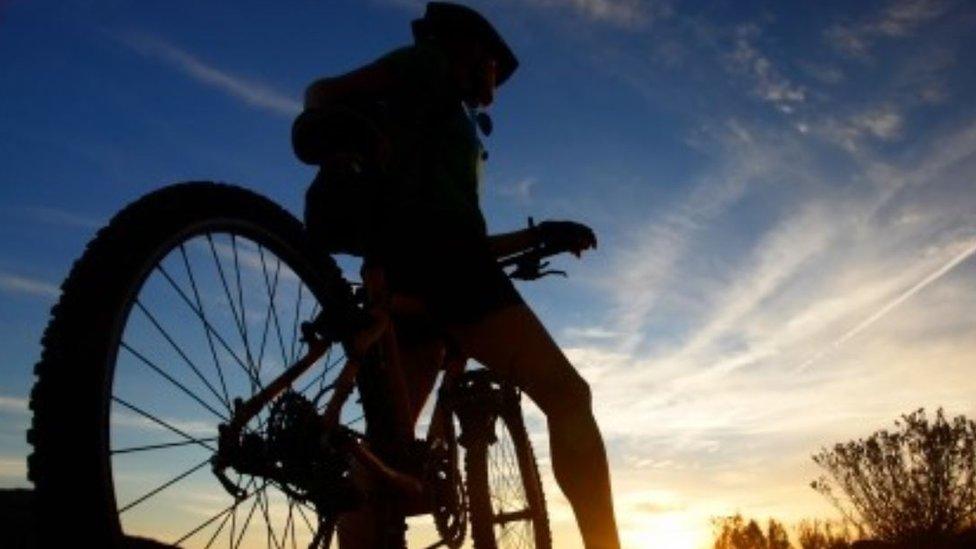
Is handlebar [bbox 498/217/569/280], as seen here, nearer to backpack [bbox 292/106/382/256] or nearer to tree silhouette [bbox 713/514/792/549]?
backpack [bbox 292/106/382/256]

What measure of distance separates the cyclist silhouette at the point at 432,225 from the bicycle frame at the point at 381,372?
0.11m

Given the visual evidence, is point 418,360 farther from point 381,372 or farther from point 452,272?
point 452,272

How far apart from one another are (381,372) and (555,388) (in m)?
0.65

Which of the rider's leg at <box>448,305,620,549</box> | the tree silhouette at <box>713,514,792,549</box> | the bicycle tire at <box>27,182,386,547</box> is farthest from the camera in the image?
the tree silhouette at <box>713,514,792,549</box>

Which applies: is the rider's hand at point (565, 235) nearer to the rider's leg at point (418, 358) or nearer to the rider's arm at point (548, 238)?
the rider's arm at point (548, 238)

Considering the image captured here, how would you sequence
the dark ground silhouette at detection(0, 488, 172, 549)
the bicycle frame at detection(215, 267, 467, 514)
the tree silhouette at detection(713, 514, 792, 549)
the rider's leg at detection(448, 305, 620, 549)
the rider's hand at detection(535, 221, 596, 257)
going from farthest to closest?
the tree silhouette at detection(713, 514, 792, 549)
the rider's hand at detection(535, 221, 596, 257)
the dark ground silhouette at detection(0, 488, 172, 549)
the rider's leg at detection(448, 305, 620, 549)
the bicycle frame at detection(215, 267, 467, 514)

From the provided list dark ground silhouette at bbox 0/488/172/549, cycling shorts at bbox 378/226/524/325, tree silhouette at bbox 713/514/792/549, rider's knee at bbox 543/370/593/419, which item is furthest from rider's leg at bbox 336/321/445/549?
tree silhouette at bbox 713/514/792/549

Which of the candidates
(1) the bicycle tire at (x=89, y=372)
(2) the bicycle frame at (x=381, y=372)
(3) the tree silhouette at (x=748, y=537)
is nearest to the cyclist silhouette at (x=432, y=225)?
(2) the bicycle frame at (x=381, y=372)

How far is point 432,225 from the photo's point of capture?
2609 millimetres

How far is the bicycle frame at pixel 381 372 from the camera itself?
2.22 metres

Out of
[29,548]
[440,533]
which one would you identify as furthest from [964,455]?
[29,548]

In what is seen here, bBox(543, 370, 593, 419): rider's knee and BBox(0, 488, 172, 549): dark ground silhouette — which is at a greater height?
BBox(543, 370, 593, 419): rider's knee

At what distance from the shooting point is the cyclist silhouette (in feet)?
7.59

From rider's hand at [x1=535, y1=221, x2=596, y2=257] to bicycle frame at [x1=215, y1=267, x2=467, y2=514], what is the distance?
87 cm
